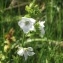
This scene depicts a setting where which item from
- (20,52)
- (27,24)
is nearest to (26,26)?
(27,24)

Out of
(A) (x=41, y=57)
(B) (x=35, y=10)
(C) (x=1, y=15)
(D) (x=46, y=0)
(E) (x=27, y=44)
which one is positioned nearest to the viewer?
(B) (x=35, y=10)

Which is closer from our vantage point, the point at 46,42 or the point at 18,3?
the point at 46,42

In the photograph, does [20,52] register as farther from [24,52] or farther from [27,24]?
[27,24]

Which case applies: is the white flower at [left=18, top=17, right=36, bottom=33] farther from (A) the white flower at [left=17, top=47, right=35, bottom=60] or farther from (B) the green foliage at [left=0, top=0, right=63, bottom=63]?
(A) the white flower at [left=17, top=47, right=35, bottom=60]

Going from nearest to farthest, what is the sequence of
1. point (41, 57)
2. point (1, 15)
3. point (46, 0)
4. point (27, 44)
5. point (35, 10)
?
point (35, 10) → point (41, 57) → point (27, 44) → point (1, 15) → point (46, 0)

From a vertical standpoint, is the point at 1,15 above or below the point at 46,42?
above

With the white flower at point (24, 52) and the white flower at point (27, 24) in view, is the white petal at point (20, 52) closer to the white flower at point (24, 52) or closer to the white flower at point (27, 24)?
the white flower at point (24, 52)

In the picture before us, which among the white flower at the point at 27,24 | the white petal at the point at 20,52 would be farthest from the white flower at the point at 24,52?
the white flower at the point at 27,24

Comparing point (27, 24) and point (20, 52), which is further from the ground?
point (27, 24)

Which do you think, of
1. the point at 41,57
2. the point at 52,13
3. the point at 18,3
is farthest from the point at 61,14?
the point at 41,57

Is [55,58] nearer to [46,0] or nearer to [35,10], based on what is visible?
[35,10]

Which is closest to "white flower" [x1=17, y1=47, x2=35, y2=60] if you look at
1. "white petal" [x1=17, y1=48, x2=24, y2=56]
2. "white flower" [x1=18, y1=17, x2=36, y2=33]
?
"white petal" [x1=17, y1=48, x2=24, y2=56]
